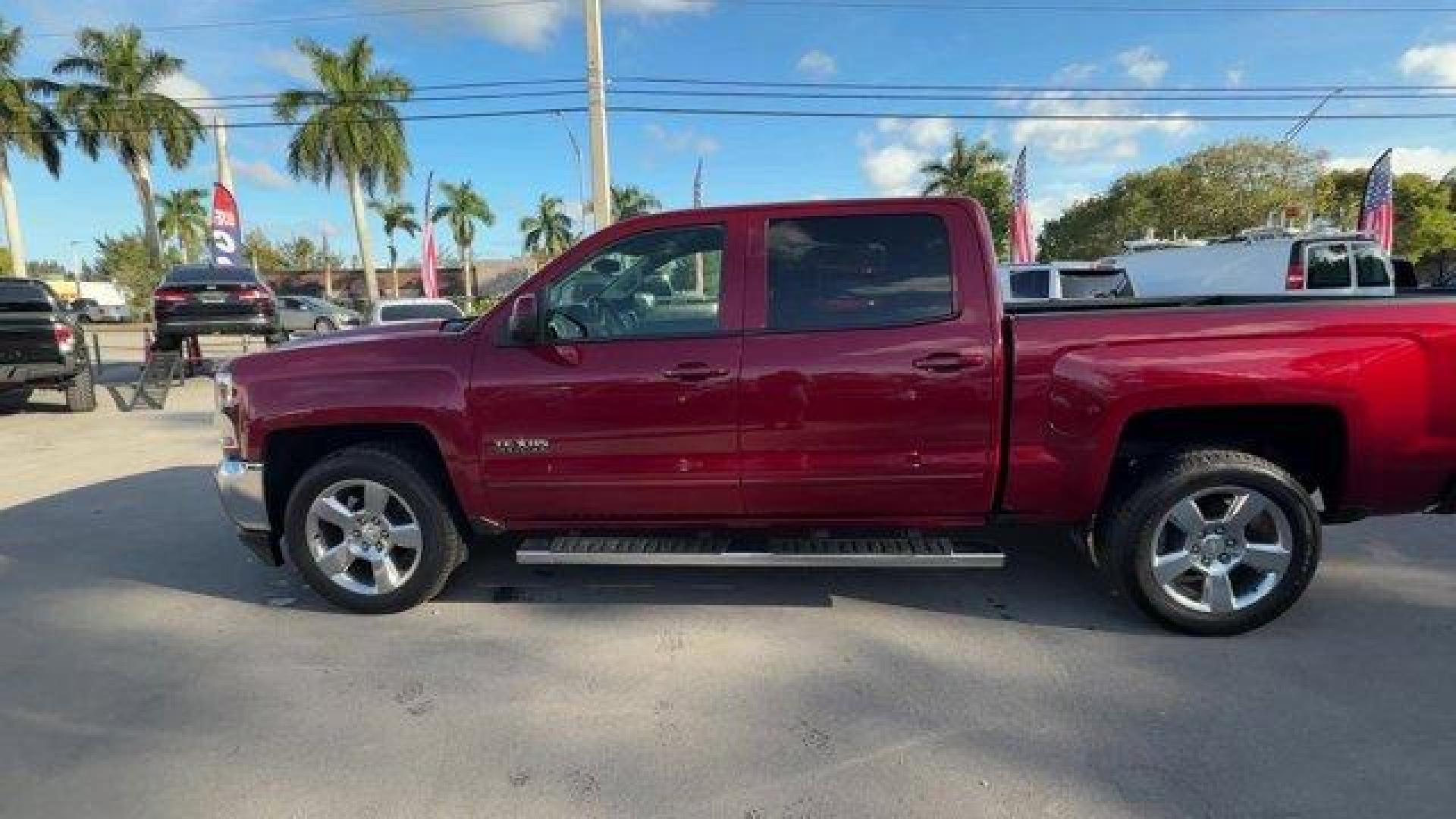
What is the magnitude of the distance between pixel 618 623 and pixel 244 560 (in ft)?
8.53

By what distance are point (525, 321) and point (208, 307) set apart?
12773 mm

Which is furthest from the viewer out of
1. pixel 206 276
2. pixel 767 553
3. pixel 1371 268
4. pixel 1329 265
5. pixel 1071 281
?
pixel 206 276

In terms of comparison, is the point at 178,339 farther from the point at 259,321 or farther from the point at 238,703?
the point at 238,703

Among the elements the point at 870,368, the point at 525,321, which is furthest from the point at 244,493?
the point at 870,368

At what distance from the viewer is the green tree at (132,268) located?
172 ft

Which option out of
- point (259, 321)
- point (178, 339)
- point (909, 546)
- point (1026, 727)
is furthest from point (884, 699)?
point (178, 339)

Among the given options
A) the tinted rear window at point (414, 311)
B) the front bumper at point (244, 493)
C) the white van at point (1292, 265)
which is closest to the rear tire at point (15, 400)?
the tinted rear window at point (414, 311)

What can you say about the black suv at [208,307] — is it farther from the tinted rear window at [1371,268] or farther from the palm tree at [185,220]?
the palm tree at [185,220]

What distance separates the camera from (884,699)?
11.0 feet

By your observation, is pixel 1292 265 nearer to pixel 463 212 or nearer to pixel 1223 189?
pixel 1223 189

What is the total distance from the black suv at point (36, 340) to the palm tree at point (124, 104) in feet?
109

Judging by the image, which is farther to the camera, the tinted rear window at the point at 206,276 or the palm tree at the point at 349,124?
the palm tree at the point at 349,124

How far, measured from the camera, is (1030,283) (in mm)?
13414

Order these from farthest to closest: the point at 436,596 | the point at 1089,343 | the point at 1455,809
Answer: the point at 436,596 → the point at 1089,343 → the point at 1455,809
